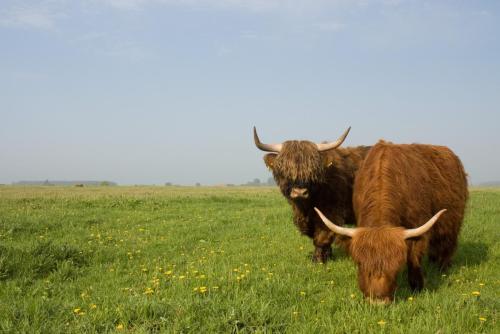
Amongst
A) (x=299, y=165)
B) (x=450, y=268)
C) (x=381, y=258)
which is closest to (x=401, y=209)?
(x=381, y=258)

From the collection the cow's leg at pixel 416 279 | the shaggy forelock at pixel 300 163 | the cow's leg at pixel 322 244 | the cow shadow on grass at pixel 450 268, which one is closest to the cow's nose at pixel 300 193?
the shaggy forelock at pixel 300 163

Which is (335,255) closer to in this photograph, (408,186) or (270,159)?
(270,159)

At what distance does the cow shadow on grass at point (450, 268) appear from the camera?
20.6ft

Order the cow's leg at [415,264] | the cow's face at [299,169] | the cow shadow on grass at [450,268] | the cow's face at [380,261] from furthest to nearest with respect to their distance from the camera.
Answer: the cow's face at [299,169]
the cow shadow on grass at [450,268]
the cow's leg at [415,264]
the cow's face at [380,261]

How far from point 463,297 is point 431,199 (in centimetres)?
196

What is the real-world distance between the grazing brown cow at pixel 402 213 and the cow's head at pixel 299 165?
87 centimetres

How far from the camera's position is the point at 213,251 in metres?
8.73

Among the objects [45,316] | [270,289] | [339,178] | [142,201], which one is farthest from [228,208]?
[45,316]

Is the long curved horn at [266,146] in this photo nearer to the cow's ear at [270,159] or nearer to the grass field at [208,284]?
the cow's ear at [270,159]

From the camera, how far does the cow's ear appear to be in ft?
27.3

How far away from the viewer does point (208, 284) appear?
5.74 meters

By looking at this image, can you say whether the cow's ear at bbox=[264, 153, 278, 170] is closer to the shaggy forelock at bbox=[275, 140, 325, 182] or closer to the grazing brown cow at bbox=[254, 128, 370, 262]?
the grazing brown cow at bbox=[254, 128, 370, 262]

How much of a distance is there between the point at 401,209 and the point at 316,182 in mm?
2119

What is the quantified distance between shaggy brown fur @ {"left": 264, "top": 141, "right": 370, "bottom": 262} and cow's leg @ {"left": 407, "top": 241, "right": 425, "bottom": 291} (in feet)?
7.03
